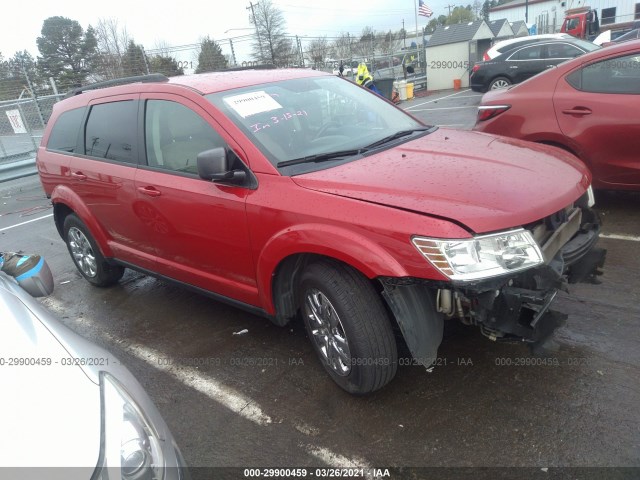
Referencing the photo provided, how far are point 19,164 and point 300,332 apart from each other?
12142 mm

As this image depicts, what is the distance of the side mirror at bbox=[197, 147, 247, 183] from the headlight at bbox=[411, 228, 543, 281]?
3.90ft

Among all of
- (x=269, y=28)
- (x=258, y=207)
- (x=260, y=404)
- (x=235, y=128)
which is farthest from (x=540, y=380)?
(x=269, y=28)

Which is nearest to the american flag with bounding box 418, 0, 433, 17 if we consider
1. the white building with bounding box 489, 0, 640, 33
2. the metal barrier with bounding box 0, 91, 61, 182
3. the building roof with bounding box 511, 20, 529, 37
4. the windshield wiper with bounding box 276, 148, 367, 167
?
the building roof with bounding box 511, 20, 529, 37

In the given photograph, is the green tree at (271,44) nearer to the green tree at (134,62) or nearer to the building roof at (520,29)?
the green tree at (134,62)

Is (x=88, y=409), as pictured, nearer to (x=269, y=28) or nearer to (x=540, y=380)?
(x=540, y=380)

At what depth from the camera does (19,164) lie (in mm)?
12727

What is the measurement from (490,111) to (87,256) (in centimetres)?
439

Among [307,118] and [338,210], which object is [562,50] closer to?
[307,118]

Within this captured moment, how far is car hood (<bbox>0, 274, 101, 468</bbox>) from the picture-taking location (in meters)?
1.44

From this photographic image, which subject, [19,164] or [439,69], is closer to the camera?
[19,164]

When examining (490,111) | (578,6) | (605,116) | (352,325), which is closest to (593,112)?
(605,116)

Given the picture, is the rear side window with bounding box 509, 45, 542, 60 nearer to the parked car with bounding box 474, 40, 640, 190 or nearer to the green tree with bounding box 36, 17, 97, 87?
the parked car with bounding box 474, 40, 640, 190

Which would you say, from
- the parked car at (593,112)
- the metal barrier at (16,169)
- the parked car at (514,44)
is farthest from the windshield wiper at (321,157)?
the parked car at (514,44)

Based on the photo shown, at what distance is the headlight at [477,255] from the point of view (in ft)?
7.25
